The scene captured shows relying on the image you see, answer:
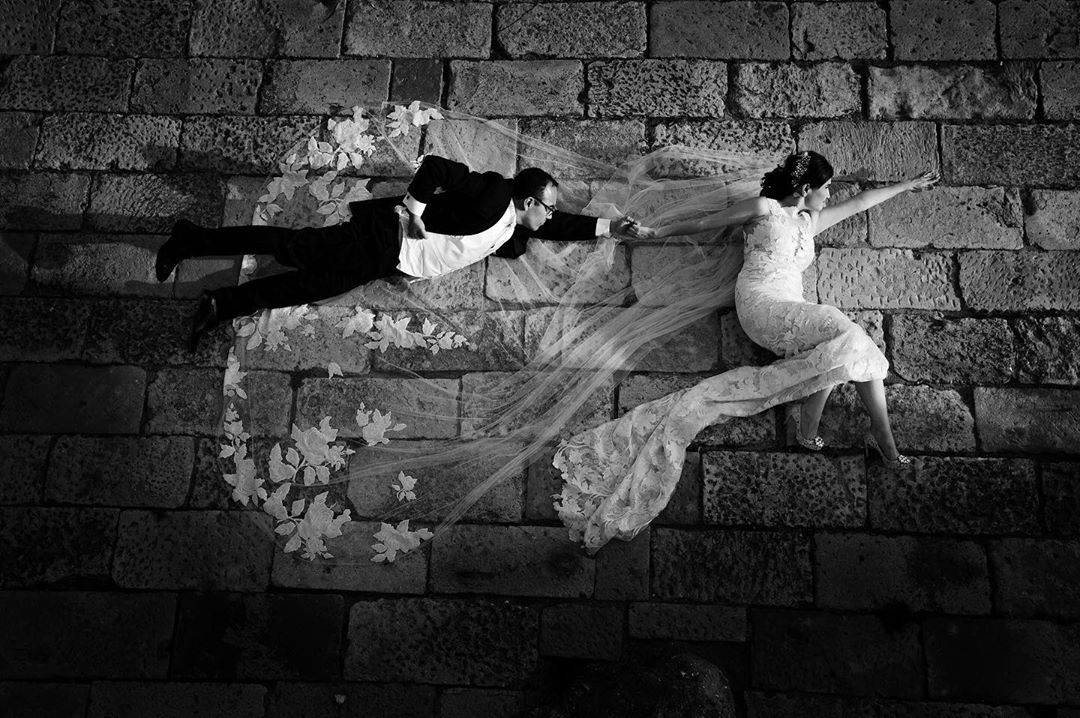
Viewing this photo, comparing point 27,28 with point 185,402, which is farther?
point 27,28

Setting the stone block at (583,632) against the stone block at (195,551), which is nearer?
the stone block at (583,632)

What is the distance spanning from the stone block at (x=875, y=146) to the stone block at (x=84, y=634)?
3.67m

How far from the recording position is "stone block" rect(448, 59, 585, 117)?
422cm

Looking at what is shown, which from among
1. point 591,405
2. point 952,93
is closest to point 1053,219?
point 952,93

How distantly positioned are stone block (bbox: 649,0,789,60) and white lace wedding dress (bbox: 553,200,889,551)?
107cm

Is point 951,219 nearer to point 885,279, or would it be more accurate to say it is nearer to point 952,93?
point 885,279

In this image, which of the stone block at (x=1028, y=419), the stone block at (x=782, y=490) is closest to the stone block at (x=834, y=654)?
the stone block at (x=782, y=490)

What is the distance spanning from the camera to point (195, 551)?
3.69 meters

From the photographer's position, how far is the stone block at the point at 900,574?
3490 mm

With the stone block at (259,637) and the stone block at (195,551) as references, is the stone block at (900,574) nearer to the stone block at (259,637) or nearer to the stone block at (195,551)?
the stone block at (259,637)

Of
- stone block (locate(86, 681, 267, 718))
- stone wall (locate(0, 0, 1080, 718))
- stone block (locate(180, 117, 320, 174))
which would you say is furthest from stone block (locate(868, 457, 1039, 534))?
stone block (locate(180, 117, 320, 174))

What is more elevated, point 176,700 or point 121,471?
point 121,471

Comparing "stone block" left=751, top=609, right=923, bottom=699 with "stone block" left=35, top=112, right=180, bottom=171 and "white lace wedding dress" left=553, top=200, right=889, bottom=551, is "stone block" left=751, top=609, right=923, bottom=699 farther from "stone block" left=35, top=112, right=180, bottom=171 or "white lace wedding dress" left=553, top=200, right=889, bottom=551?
"stone block" left=35, top=112, right=180, bottom=171

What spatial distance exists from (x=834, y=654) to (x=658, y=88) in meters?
2.76
